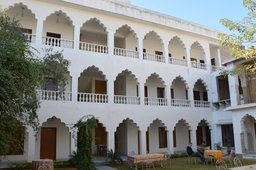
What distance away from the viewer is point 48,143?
54.6ft

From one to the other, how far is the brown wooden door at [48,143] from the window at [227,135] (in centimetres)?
1379

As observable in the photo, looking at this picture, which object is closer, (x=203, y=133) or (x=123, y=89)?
(x=123, y=89)

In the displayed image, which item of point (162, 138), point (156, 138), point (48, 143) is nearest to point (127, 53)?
point (156, 138)

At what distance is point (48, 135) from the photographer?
659 inches

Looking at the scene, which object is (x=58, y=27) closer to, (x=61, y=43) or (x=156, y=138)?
(x=61, y=43)

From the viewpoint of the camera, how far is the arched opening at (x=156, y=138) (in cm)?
2048

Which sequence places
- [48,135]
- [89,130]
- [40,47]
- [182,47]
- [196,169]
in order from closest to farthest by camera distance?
1. [89,130]
2. [196,169]
3. [40,47]
4. [48,135]
5. [182,47]

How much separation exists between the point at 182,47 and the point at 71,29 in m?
10.4

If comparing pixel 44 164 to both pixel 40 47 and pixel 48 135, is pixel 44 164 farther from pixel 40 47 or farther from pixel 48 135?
pixel 40 47

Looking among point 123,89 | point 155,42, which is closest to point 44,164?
point 123,89

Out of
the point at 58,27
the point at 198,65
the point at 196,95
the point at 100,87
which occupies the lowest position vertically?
the point at 196,95

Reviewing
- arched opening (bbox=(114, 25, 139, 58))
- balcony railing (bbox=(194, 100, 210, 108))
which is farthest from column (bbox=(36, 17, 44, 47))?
balcony railing (bbox=(194, 100, 210, 108))

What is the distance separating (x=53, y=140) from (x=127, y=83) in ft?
23.2

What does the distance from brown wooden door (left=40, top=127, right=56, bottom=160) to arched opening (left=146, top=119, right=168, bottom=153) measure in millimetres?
7543
